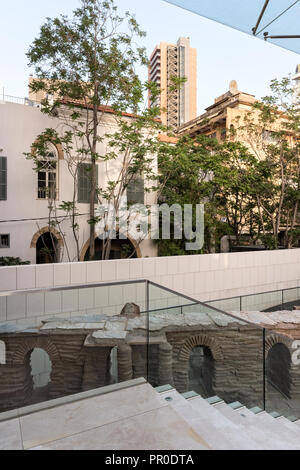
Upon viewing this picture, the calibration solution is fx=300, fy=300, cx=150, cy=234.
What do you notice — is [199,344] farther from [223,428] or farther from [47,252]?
[47,252]

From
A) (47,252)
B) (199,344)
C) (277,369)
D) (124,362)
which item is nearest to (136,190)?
(47,252)

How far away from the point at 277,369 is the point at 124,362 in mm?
2671

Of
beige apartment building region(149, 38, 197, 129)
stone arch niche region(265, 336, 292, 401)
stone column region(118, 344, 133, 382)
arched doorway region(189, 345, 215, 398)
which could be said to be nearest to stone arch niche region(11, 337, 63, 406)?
stone column region(118, 344, 133, 382)

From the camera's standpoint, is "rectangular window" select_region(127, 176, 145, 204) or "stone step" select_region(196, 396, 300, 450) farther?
"rectangular window" select_region(127, 176, 145, 204)

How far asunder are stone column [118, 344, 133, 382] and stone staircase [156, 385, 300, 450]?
0.36 meters

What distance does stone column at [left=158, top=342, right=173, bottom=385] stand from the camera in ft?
10.1

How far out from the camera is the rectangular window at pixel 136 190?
11.4m

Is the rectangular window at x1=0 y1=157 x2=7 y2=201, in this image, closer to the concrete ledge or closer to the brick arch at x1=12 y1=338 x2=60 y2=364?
the brick arch at x1=12 y1=338 x2=60 y2=364

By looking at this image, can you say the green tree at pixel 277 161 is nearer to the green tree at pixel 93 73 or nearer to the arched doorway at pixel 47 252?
the green tree at pixel 93 73

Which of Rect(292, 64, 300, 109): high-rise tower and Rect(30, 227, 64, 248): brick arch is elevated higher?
Rect(292, 64, 300, 109): high-rise tower

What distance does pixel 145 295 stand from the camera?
3229 mm

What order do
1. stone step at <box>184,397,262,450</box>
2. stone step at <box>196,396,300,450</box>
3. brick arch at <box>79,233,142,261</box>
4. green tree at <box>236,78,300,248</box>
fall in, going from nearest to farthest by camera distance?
stone step at <box>184,397,262,450</box>, stone step at <box>196,396,300,450</box>, brick arch at <box>79,233,142,261</box>, green tree at <box>236,78,300,248</box>
